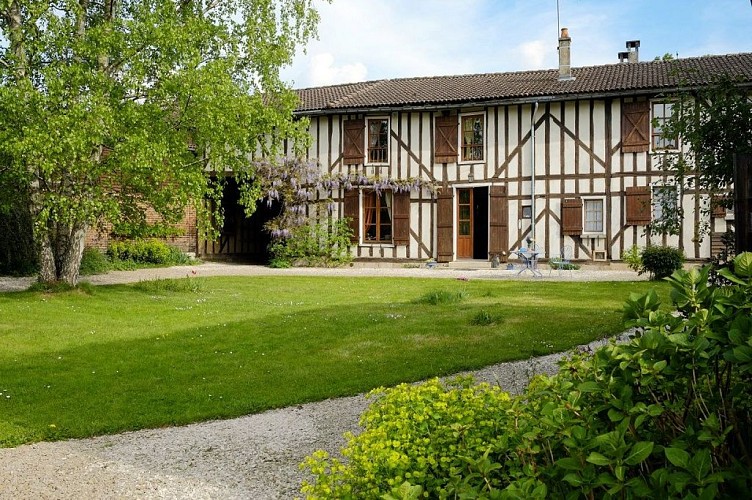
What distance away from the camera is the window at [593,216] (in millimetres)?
19484

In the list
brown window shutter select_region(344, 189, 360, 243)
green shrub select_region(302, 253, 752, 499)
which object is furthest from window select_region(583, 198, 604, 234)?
green shrub select_region(302, 253, 752, 499)

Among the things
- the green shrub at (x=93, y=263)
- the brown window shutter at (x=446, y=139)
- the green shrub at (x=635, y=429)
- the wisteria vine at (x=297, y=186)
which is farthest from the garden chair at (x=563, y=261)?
the green shrub at (x=635, y=429)

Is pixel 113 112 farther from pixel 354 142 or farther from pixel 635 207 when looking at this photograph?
pixel 635 207

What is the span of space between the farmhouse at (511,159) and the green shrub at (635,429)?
16834 millimetres

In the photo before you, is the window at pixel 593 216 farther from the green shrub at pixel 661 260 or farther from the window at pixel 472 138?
the green shrub at pixel 661 260

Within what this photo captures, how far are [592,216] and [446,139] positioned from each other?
4.75m

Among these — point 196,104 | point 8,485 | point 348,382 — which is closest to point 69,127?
point 196,104

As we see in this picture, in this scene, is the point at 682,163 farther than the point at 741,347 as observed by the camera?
Yes

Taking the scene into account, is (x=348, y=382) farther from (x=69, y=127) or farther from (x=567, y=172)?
(x=567, y=172)

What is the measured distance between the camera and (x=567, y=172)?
19594 mm

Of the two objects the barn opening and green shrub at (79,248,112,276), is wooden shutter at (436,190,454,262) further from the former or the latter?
green shrub at (79,248,112,276)

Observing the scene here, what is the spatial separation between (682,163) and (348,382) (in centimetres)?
342

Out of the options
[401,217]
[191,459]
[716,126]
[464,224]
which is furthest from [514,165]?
[191,459]

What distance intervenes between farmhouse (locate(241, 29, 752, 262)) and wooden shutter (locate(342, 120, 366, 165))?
0.11 ft
